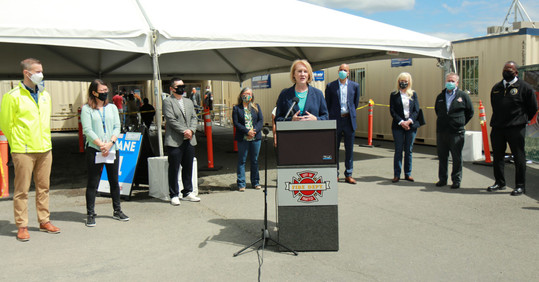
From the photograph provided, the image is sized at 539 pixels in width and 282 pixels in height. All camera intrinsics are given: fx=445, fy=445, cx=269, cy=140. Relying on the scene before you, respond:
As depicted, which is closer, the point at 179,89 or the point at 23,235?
the point at 23,235

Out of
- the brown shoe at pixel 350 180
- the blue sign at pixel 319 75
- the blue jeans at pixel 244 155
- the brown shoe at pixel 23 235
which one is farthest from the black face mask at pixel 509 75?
the blue sign at pixel 319 75

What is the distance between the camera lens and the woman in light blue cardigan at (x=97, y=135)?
18.6ft

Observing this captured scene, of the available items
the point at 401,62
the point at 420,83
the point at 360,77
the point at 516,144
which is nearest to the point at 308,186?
the point at 516,144

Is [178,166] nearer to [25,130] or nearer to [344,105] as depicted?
[25,130]

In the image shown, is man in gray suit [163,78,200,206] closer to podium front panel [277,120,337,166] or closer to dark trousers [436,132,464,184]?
podium front panel [277,120,337,166]

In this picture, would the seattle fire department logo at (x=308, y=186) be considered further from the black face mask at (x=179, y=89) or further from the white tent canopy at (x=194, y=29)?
the white tent canopy at (x=194, y=29)

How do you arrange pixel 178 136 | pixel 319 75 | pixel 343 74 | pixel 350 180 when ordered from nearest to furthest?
pixel 178 136 → pixel 343 74 → pixel 350 180 → pixel 319 75

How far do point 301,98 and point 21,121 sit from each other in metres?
3.24

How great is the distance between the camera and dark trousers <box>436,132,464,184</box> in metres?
7.53

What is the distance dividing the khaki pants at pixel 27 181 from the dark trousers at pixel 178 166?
1.85m

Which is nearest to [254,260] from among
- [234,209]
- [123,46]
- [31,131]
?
[234,209]

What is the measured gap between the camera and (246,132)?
751 cm

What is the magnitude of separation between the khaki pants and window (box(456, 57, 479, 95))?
10.3 metres

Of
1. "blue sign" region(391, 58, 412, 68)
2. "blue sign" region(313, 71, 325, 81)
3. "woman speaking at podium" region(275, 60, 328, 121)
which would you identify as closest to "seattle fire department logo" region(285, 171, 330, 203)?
"woman speaking at podium" region(275, 60, 328, 121)
